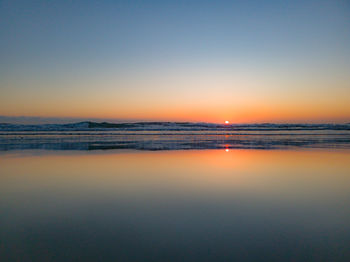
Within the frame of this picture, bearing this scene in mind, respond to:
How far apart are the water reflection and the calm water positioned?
0.5 inches

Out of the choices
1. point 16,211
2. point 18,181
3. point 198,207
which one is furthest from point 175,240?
point 18,181

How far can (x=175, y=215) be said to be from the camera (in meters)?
4.09

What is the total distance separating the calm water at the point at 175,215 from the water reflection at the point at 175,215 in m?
0.01

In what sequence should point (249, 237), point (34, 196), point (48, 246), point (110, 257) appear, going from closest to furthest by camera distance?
point (110, 257) → point (48, 246) → point (249, 237) → point (34, 196)

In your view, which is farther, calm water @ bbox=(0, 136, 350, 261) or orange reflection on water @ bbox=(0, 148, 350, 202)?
orange reflection on water @ bbox=(0, 148, 350, 202)

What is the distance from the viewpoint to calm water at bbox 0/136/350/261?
303 cm

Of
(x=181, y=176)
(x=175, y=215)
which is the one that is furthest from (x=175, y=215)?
(x=181, y=176)

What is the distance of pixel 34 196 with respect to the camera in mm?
5145

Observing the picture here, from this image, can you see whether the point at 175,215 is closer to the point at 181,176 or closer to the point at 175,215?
the point at 175,215

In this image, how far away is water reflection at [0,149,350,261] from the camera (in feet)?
9.93

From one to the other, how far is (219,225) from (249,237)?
1.53ft

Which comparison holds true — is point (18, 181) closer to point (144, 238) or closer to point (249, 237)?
point (144, 238)

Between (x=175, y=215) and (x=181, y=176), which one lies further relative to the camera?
(x=181, y=176)

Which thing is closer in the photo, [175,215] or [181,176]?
[175,215]
